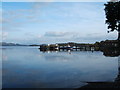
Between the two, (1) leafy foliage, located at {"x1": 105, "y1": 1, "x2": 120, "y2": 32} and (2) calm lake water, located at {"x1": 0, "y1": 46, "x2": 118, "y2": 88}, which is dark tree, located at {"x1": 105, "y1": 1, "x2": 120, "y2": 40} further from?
(2) calm lake water, located at {"x1": 0, "y1": 46, "x2": 118, "y2": 88}

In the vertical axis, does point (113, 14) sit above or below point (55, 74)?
above

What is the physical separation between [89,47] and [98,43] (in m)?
11.8

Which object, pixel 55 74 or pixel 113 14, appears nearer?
pixel 55 74

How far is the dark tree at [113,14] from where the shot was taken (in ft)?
104

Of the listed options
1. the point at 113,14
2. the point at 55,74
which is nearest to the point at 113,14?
the point at 113,14

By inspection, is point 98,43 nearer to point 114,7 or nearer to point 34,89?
point 114,7

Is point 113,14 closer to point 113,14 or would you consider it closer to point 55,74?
point 113,14

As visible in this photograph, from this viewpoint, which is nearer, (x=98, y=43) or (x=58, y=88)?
(x=58, y=88)

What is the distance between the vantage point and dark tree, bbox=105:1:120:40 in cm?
3160

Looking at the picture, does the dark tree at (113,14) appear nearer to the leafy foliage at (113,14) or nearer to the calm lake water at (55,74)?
the leafy foliage at (113,14)

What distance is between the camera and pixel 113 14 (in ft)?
105

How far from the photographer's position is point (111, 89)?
1394 centimetres

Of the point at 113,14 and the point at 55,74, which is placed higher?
the point at 113,14

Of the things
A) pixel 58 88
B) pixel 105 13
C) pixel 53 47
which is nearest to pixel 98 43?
pixel 53 47
